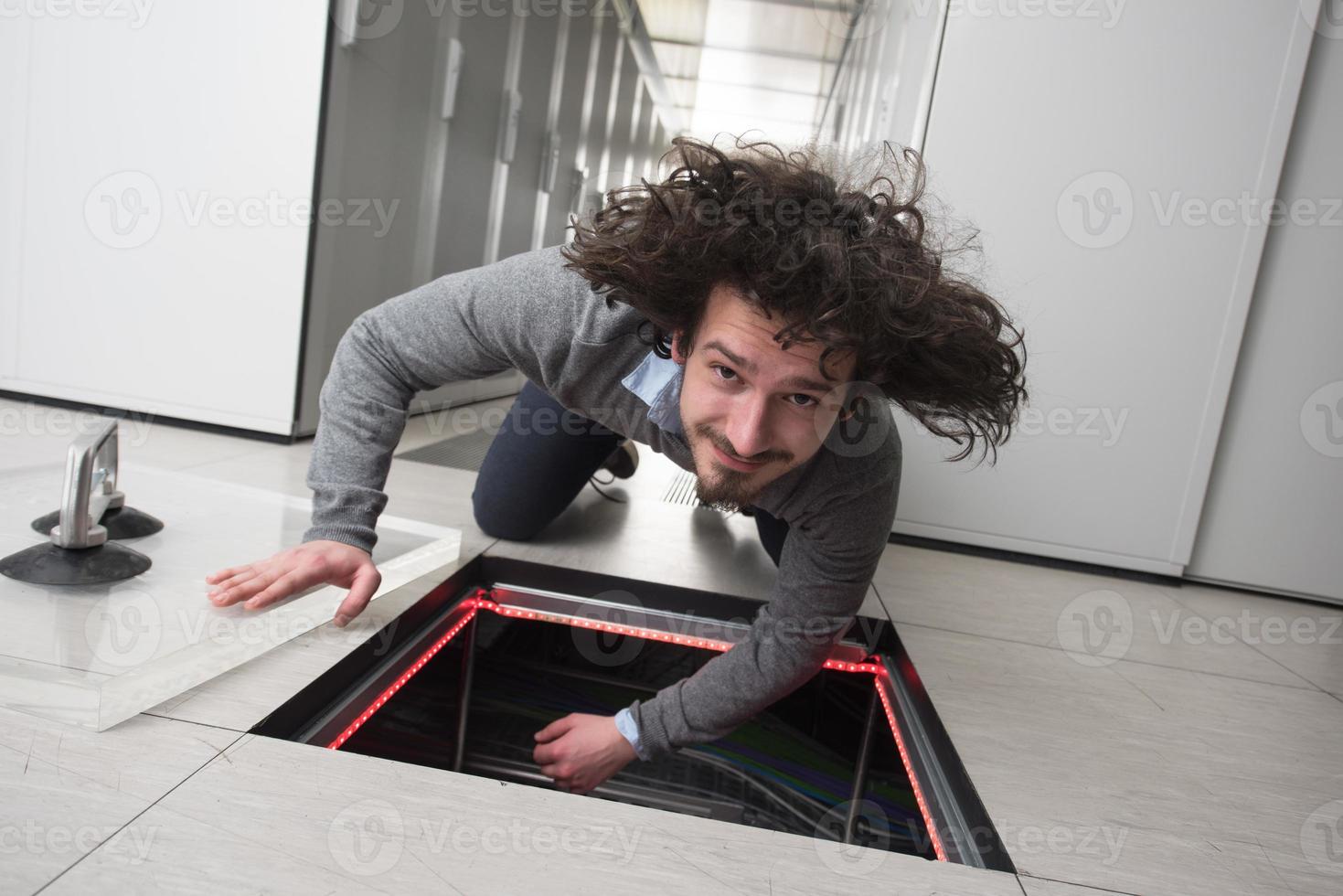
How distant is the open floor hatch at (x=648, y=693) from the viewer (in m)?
1.39

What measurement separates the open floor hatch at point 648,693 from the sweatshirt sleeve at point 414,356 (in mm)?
226

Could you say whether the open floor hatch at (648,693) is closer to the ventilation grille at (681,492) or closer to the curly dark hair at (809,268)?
the curly dark hair at (809,268)

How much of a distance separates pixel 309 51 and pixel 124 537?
141 cm

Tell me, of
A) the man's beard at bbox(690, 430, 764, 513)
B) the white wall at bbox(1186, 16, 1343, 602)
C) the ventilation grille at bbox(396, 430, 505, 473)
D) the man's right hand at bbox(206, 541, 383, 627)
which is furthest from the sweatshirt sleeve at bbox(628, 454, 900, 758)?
the white wall at bbox(1186, 16, 1343, 602)

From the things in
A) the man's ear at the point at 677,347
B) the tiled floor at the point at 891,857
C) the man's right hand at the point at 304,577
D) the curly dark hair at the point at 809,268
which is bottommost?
the tiled floor at the point at 891,857

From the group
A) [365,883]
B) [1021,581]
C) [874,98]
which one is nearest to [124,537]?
[365,883]

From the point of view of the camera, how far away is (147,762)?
0.76 metres

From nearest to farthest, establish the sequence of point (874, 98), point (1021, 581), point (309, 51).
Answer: point (1021, 581)
point (309, 51)
point (874, 98)

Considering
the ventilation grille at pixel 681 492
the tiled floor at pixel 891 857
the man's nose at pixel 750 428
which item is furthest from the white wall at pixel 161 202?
the man's nose at pixel 750 428

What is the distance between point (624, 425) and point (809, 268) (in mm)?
405

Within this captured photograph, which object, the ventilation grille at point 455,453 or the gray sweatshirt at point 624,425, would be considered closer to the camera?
the gray sweatshirt at point 624,425

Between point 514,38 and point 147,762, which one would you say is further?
point 514,38

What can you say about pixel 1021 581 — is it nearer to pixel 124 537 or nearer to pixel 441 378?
pixel 441 378

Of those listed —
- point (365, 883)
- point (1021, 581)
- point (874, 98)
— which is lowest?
point (1021, 581)
